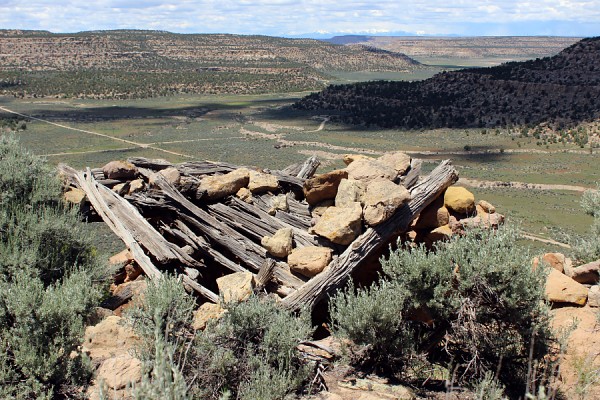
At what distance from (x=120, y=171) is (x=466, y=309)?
796 centimetres

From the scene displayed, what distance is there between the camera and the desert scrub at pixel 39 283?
20.3ft

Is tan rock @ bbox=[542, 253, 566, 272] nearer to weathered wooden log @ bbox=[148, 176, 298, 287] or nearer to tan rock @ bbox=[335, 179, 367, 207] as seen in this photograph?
tan rock @ bbox=[335, 179, 367, 207]

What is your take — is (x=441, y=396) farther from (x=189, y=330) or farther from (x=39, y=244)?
(x=39, y=244)

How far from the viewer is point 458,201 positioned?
10375mm

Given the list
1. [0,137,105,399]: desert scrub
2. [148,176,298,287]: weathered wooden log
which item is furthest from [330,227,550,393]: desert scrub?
[0,137,105,399]: desert scrub

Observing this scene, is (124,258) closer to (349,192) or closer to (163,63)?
(349,192)

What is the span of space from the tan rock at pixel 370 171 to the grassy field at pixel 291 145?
19.0 meters

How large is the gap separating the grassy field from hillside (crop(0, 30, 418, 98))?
64.2ft

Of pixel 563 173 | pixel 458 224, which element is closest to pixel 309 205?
pixel 458 224

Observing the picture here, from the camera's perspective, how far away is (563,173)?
41.5 meters

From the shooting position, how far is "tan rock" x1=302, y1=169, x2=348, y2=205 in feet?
A: 33.2

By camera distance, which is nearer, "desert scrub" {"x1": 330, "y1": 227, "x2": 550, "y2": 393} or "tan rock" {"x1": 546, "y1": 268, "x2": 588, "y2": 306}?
"desert scrub" {"x1": 330, "y1": 227, "x2": 550, "y2": 393}

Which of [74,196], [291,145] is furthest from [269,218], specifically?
[291,145]

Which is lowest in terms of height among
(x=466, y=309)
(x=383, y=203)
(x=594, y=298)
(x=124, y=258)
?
(x=124, y=258)
